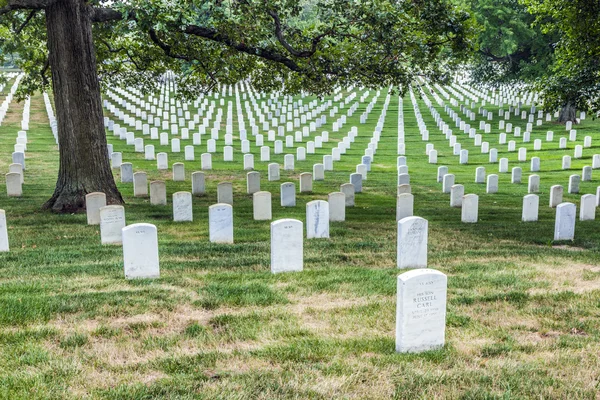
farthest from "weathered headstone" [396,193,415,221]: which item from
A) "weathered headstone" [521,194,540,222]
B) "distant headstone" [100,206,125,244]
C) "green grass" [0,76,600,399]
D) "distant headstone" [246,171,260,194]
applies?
"distant headstone" [100,206,125,244]

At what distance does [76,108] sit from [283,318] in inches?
316

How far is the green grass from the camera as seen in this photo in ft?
15.8

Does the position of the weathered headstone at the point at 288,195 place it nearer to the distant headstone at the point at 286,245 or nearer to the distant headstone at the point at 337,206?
the distant headstone at the point at 337,206

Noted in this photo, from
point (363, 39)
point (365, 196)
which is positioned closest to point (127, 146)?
point (365, 196)

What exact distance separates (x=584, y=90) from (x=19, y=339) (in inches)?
549

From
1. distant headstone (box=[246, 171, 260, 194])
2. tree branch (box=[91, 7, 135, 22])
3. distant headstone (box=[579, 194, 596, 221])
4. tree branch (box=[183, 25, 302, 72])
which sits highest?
tree branch (box=[91, 7, 135, 22])

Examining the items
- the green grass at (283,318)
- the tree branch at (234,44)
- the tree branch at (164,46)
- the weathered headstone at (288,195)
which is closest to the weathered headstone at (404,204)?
the green grass at (283,318)

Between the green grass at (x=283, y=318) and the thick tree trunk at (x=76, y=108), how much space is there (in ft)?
2.96

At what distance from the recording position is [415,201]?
16.1 meters

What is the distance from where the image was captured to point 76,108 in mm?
12391

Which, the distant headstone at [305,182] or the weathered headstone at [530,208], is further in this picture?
the distant headstone at [305,182]

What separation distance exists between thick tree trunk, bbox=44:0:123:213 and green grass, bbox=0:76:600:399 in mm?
903

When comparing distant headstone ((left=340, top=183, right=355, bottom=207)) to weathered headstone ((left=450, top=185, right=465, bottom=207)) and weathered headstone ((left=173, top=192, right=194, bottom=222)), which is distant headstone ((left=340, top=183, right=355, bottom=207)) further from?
weathered headstone ((left=173, top=192, right=194, bottom=222))

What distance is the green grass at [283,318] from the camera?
4816mm
